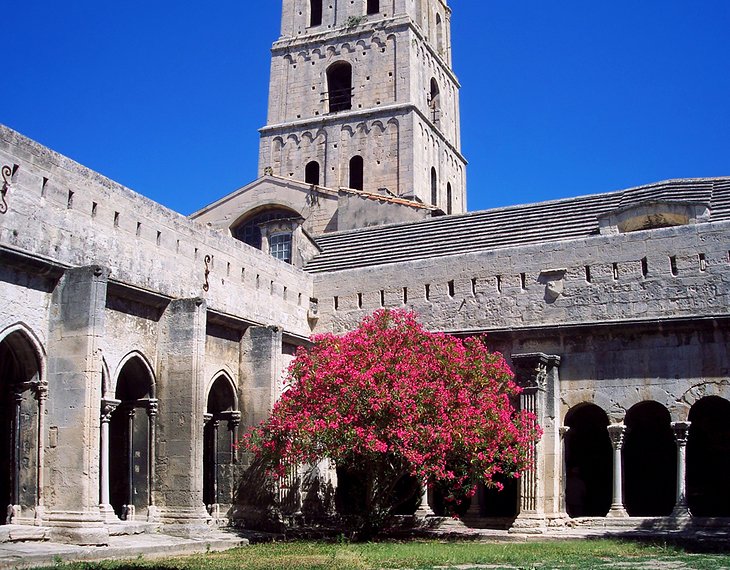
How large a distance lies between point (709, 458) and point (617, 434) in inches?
139

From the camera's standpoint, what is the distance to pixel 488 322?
25.1m

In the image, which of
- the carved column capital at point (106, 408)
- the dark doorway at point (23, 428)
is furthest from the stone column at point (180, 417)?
the dark doorway at point (23, 428)

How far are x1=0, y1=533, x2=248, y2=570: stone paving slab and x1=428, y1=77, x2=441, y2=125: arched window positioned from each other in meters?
29.0

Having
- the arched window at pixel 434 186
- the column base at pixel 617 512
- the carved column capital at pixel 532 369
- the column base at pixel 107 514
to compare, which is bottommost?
the column base at pixel 617 512

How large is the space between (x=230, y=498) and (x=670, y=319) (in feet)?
33.4

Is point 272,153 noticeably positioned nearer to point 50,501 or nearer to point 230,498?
point 230,498

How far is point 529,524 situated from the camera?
22.7 metres

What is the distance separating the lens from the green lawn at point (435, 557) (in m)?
15.5

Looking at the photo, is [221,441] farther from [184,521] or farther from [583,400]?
[583,400]

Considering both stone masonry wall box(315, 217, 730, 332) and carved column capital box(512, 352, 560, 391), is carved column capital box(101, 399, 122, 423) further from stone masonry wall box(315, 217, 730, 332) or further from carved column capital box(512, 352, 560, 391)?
carved column capital box(512, 352, 560, 391)

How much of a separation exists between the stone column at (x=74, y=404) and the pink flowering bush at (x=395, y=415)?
175 inches

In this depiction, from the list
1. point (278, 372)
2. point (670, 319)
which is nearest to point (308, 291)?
point (278, 372)

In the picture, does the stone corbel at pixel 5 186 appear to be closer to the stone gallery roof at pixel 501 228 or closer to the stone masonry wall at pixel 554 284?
the stone masonry wall at pixel 554 284

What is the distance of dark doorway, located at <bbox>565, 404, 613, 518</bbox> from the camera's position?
25.8m
